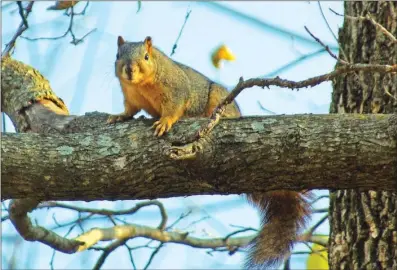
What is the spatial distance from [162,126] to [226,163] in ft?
1.26

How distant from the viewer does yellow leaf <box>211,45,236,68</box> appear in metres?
3.96

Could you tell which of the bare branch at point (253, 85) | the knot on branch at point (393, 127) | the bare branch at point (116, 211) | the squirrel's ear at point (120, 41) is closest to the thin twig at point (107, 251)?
the bare branch at point (116, 211)

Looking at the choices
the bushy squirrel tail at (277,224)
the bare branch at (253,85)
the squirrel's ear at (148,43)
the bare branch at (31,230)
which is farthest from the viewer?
the squirrel's ear at (148,43)

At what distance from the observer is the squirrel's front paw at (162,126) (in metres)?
2.93

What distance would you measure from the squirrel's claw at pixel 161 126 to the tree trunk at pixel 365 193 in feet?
3.43

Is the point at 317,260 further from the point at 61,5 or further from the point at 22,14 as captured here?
the point at 22,14

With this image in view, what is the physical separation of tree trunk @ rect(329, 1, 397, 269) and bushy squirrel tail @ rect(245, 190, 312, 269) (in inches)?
11.1

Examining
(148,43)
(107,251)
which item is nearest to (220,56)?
(148,43)

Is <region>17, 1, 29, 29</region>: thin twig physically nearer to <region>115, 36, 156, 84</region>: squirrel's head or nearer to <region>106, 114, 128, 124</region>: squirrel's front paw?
<region>115, 36, 156, 84</region>: squirrel's head

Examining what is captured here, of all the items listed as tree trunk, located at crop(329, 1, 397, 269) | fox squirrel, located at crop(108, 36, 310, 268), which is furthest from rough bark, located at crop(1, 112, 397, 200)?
tree trunk, located at crop(329, 1, 397, 269)

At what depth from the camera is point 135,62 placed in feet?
11.7

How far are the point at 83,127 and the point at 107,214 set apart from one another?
91 cm

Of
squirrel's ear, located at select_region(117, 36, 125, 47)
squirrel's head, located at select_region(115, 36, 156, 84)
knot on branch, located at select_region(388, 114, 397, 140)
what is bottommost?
knot on branch, located at select_region(388, 114, 397, 140)

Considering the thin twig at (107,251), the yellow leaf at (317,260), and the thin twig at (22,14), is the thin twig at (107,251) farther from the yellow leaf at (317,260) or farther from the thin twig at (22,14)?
the thin twig at (22,14)
